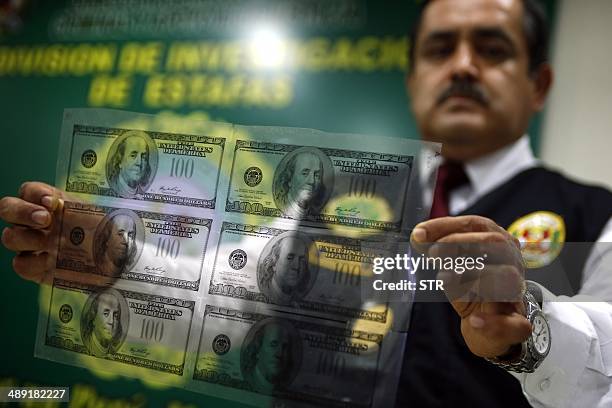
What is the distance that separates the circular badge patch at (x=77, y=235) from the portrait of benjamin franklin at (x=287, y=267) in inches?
7.2

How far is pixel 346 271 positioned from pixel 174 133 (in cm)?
20

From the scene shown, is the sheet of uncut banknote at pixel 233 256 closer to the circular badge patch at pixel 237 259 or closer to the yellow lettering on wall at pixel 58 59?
the circular badge patch at pixel 237 259

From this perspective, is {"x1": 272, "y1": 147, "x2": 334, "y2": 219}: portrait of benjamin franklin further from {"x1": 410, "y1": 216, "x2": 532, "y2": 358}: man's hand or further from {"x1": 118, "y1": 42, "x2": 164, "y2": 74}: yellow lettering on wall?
{"x1": 118, "y1": 42, "x2": 164, "y2": 74}: yellow lettering on wall

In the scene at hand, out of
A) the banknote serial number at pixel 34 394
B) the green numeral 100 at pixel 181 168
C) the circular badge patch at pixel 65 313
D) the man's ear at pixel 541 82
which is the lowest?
the banknote serial number at pixel 34 394

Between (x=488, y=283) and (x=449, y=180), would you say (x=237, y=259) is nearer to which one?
(x=488, y=283)

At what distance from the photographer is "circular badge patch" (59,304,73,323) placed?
52 cm

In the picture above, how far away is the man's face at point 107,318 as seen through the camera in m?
0.51

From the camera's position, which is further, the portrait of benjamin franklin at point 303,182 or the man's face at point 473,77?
the man's face at point 473,77

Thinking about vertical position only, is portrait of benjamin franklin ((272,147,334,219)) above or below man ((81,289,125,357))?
above

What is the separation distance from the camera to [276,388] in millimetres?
465

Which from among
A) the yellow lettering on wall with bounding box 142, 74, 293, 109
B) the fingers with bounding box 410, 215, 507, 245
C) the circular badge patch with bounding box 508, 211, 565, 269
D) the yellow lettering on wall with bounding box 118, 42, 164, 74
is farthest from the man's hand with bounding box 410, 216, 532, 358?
the yellow lettering on wall with bounding box 118, 42, 164, 74

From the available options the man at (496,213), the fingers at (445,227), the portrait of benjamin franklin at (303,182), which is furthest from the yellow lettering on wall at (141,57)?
the fingers at (445,227)

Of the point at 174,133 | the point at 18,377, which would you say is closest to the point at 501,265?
Result: the point at 174,133

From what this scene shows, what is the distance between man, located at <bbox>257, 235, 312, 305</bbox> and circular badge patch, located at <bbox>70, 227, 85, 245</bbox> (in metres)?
0.18
